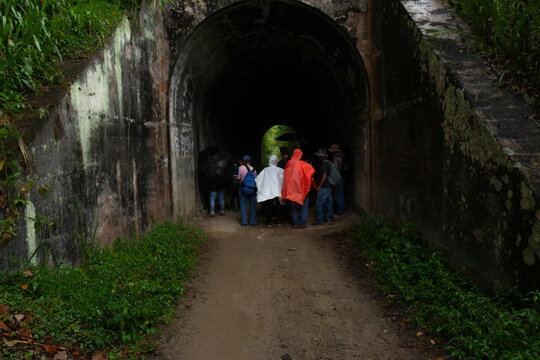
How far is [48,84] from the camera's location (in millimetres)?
3777

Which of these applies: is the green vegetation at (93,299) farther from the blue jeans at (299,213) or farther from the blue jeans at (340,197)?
the blue jeans at (340,197)

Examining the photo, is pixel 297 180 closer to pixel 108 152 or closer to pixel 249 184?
pixel 249 184

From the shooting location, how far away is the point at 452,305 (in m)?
3.34

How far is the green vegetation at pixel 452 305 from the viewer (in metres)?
2.67

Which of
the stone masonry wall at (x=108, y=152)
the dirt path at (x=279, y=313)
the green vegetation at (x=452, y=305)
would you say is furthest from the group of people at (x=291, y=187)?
the green vegetation at (x=452, y=305)

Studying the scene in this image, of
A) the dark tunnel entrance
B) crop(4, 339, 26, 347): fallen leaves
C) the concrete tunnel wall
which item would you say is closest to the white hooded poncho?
the concrete tunnel wall

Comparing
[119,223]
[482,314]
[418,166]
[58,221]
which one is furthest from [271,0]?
[482,314]

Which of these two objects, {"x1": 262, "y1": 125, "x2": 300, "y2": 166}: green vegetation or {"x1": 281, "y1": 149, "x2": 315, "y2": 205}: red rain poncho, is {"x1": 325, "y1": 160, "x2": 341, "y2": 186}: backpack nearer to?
{"x1": 281, "y1": 149, "x2": 315, "y2": 205}: red rain poncho

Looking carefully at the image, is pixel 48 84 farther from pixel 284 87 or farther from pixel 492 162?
pixel 284 87

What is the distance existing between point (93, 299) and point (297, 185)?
197 inches

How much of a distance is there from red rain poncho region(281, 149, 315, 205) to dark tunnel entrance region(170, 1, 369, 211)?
1565 millimetres

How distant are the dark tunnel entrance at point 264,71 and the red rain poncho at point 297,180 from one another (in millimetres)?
1565

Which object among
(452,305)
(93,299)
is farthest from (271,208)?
(93,299)

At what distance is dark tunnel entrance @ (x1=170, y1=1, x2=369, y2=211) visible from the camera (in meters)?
7.41
